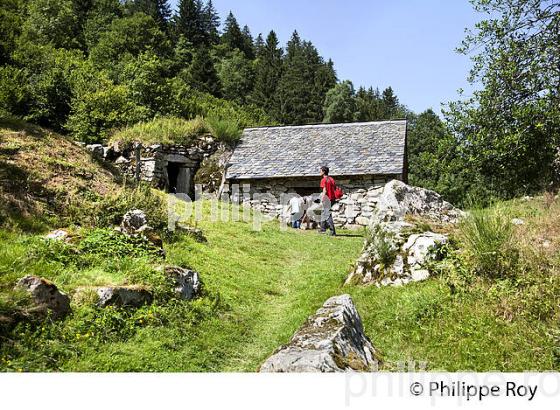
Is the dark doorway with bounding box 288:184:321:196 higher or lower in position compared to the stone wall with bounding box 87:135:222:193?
lower

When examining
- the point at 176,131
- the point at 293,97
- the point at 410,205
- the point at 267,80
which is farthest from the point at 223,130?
the point at 267,80

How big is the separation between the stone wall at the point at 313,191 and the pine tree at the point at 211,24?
5698 centimetres

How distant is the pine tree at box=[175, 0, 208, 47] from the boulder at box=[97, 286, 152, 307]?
201ft

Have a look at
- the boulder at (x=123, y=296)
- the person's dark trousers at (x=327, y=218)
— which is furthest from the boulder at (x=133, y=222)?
the person's dark trousers at (x=327, y=218)

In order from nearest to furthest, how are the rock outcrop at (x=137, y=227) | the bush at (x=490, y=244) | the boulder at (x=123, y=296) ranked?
the boulder at (x=123, y=296)
the bush at (x=490, y=244)
the rock outcrop at (x=137, y=227)

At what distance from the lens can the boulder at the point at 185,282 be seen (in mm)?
6164

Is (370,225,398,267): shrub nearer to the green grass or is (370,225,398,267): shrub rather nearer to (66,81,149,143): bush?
the green grass

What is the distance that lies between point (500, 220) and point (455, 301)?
1502 millimetres

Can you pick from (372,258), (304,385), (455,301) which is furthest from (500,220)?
(304,385)

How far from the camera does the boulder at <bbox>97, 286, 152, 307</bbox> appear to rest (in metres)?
5.18

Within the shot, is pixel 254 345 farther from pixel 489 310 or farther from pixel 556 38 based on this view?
pixel 556 38

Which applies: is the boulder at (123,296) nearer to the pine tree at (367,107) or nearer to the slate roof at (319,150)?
the slate roof at (319,150)

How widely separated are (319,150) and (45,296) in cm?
1575

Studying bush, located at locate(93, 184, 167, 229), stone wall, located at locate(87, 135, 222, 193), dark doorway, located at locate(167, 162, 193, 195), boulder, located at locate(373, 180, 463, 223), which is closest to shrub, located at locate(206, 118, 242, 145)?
stone wall, located at locate(87, 135, 222, 193)
